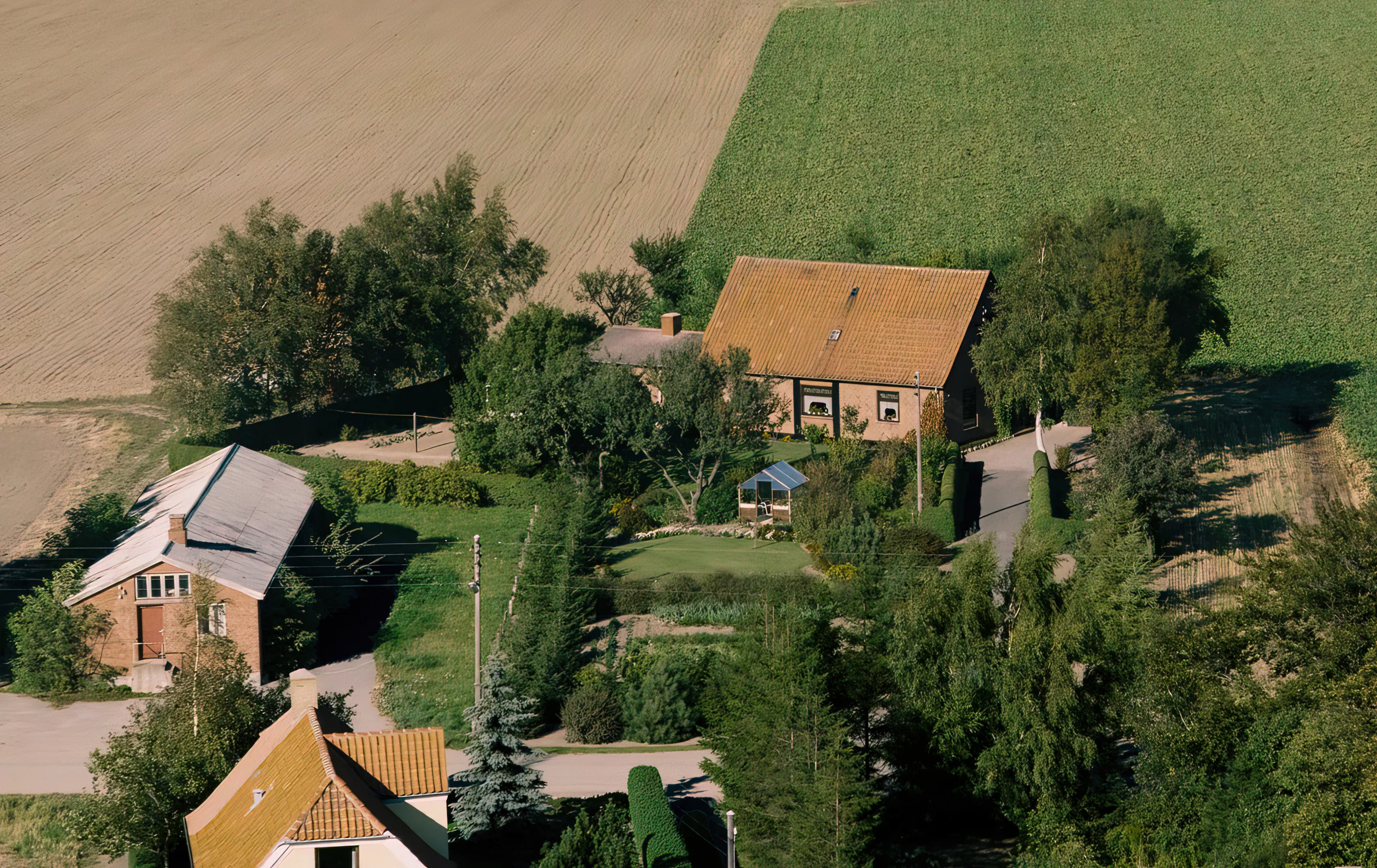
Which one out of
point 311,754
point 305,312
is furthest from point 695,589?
point 305,312

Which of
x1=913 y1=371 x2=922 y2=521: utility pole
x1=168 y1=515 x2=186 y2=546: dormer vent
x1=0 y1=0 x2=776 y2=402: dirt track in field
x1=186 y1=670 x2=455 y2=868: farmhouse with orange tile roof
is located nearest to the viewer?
x1=186 y1=670 x2=455 y2=868: farmhouse with orange tile roof

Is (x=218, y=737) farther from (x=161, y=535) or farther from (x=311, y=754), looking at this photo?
(x=161, y=535)

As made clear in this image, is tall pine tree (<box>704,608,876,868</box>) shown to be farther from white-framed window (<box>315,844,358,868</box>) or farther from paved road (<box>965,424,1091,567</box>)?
paved road (<box>965,424,1091,567</box>)

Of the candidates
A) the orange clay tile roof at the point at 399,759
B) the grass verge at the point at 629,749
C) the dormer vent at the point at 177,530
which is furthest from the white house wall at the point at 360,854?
the dormer vent at the point at 177,530

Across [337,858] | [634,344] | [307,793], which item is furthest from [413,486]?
[337,858]

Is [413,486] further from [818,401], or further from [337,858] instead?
[337,858]

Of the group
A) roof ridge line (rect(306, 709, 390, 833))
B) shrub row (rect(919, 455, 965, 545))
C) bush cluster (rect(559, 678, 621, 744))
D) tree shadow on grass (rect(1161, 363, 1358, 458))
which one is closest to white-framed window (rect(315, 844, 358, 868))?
roof ridge line (rect(306, 709, 390, 833))
